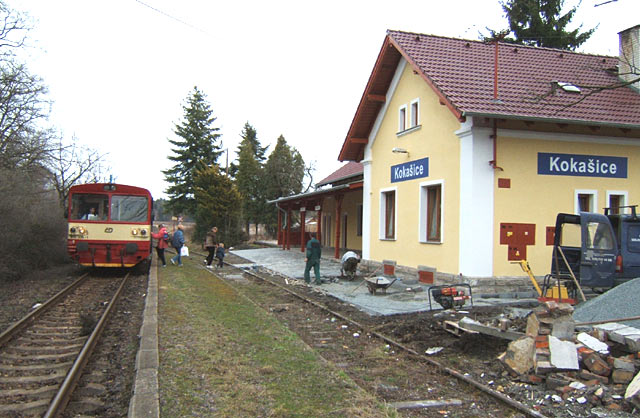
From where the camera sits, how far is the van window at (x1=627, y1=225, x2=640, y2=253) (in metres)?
10.2

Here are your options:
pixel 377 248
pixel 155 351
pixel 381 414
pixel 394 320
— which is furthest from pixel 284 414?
pixel 377 248

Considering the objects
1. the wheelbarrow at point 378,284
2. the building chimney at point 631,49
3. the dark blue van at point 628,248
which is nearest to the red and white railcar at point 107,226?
the wheelbarrow at point 378,284

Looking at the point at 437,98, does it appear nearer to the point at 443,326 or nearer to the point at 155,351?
the point at 443,326

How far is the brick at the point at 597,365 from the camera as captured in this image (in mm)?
5453

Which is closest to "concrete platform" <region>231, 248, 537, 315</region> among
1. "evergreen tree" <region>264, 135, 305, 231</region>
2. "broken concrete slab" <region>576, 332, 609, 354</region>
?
"broken concrete slab" <region>576, 332, 609, 354</region>

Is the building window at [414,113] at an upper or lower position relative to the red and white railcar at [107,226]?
upper

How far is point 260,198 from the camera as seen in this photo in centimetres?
5366

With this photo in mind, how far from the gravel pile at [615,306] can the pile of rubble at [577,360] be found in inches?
31.6

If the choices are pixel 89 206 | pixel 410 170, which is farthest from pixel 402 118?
pixel 89 206

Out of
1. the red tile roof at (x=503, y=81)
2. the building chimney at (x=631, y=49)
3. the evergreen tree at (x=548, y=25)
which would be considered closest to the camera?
the red tile roof at (x=503, y=81)

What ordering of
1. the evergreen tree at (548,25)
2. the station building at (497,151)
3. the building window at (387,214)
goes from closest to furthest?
the station building at (497,151), the building window at (387,214), the evergreen tree at (548,25)

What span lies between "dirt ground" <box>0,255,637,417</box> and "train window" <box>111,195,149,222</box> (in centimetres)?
370

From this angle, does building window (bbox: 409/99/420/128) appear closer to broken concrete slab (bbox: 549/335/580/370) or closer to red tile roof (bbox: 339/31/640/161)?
red tile roof (bbox: 339/31/640/161)

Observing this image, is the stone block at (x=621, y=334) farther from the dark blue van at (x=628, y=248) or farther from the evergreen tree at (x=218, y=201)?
the evergreen tree at (x=218, y=201)
